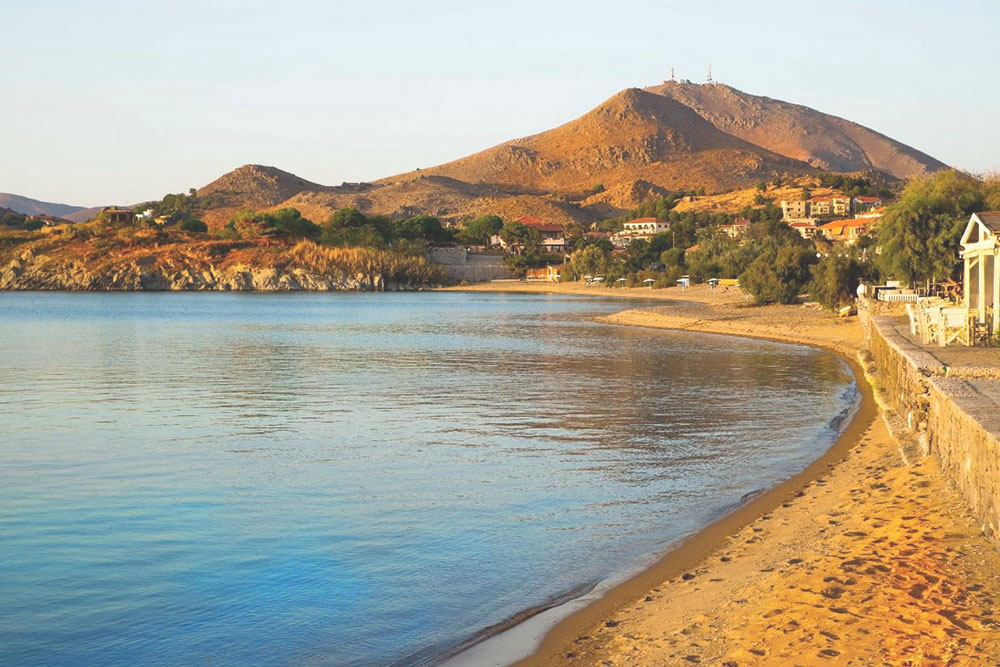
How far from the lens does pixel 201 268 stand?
452ft

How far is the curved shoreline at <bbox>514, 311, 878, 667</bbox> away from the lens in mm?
7514

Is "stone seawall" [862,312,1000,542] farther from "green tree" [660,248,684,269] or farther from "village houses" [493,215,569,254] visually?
"village houses" [493,215,569,254]

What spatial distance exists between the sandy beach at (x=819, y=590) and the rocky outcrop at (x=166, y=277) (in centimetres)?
12315

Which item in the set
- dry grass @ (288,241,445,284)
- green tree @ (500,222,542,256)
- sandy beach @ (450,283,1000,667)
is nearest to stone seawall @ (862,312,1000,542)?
sandy beach @ (450,283,1000,667)

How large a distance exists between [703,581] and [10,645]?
5.45 meters

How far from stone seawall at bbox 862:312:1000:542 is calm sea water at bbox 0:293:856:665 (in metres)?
1.67

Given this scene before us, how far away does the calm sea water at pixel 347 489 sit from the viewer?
324 inches

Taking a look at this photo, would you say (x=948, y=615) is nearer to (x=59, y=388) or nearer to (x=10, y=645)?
(x=10, y=645)

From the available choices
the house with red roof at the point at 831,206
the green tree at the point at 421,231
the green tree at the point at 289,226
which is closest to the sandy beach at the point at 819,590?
the green tree at the point at 421,231

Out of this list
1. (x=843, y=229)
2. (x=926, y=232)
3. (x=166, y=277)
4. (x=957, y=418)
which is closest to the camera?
(x=957, y=418)

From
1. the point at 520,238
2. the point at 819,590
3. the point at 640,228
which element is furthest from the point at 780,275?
the point at 640,228

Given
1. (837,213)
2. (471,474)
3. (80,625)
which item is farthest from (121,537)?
(837,213)

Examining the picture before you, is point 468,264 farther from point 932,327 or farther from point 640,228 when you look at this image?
point 932,327

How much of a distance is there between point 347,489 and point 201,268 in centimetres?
13058
